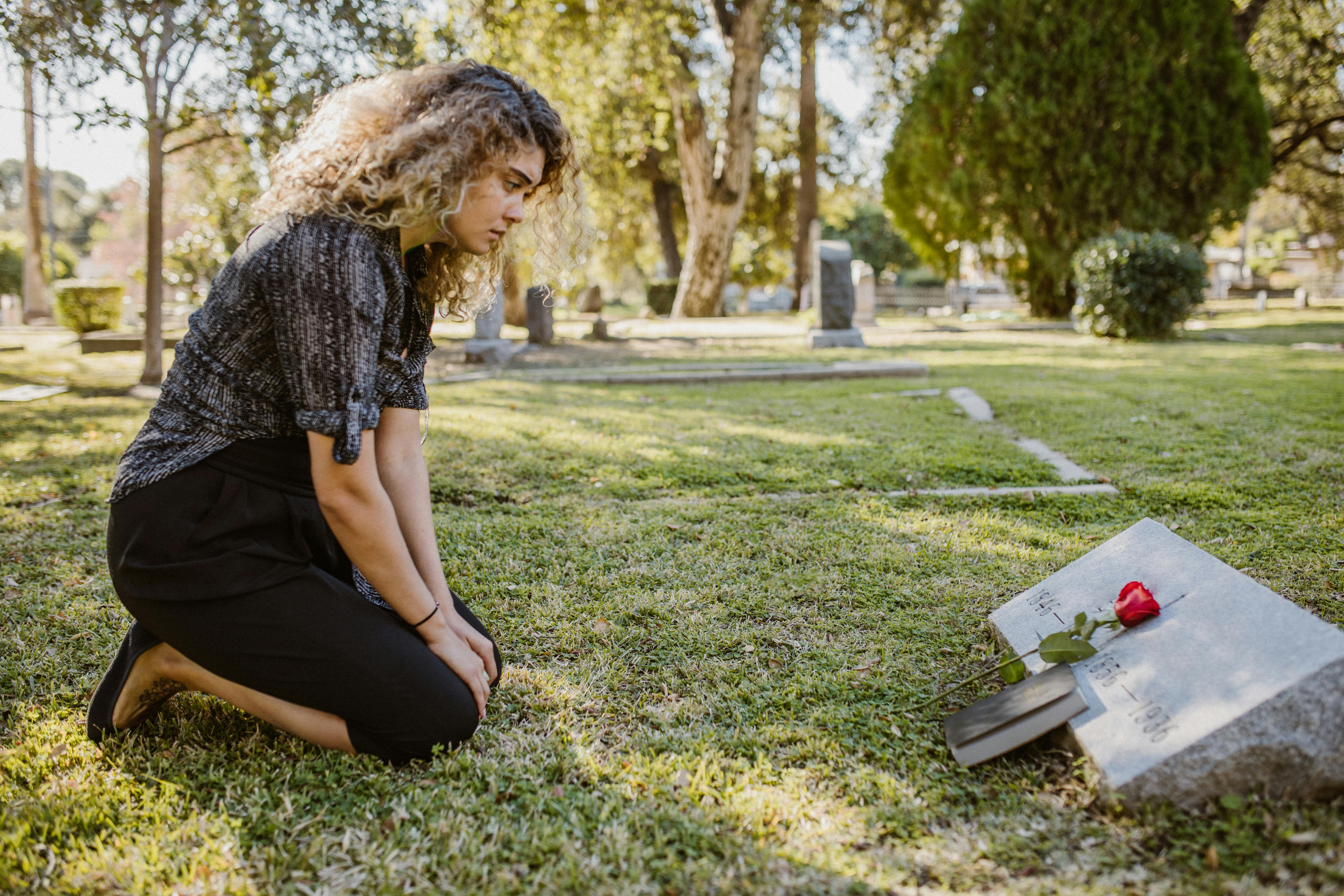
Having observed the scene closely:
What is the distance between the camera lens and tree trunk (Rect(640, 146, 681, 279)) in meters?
24.5

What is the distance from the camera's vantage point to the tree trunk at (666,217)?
80.4ft

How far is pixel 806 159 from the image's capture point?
67.4ft

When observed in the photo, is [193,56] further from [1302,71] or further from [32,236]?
[1302,71]

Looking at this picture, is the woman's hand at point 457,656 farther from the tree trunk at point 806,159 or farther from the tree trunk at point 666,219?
the tree trunk at point 666,219

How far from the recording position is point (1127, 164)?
1462cm

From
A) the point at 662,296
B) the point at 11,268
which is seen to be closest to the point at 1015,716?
the point at 662,296

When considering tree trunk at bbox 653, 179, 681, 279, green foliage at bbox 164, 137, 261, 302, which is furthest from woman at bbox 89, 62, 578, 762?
tree trunk at bbox 653, 179, 681, 279

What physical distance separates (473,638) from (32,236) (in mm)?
24314

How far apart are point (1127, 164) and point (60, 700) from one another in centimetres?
1682

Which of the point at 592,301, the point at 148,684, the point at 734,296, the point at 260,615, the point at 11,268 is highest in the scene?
the point at 734,296

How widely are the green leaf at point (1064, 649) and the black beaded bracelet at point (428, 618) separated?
1.49m

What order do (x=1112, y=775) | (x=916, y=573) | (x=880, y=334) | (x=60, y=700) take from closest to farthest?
(x=1112, y=775)
(x=60, y=700)
(x=916, y=573)
(x=880, y=334)

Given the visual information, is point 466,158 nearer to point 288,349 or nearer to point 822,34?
point 288,349

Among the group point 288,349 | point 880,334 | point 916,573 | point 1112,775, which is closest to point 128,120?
point 288,349
